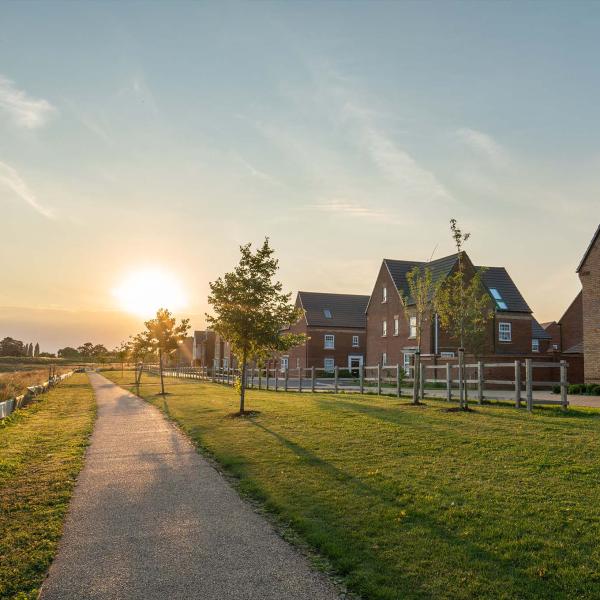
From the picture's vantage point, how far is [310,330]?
59.0 metres

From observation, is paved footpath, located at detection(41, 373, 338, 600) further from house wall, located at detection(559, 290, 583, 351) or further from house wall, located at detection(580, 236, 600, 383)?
house wall, located at detection(559, 290, 583, 351)

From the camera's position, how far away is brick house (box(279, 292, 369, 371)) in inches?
2308

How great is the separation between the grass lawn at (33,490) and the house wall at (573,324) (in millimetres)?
47925

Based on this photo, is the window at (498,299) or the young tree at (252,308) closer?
the young tree at (252,308)

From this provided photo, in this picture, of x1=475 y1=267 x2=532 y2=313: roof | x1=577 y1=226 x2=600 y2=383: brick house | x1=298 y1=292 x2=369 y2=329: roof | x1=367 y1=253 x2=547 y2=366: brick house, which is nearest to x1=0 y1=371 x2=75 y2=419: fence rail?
x1=367 y1=253 x2=547 y2=366: brick house

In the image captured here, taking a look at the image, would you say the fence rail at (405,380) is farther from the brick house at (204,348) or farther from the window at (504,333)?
the brick house at (204,348)

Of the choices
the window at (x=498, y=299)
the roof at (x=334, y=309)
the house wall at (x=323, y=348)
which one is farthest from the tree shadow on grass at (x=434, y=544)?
the roof at (x=334, y=309)

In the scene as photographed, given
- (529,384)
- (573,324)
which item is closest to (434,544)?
(529,384)

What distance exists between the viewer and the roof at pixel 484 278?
43.3 metres

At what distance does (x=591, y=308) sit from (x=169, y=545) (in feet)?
96.7

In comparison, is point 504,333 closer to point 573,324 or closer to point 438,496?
point 573,324

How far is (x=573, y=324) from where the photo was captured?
53750 mm

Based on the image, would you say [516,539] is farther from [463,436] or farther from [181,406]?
[181,406]

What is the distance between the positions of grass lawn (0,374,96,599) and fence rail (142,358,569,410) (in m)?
8.66
